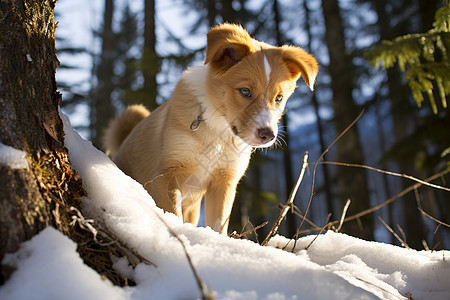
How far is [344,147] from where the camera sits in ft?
25.8

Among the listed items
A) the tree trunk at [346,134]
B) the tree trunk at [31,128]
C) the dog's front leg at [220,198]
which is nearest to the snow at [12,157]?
the tree trunk at [31,128]

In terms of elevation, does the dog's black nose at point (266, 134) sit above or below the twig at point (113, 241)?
above

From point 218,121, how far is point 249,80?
45cm

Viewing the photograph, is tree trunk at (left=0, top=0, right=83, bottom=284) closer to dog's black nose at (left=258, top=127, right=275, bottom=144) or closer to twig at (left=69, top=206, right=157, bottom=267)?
twig at (left=69, top=206, right=157, bottom=267)

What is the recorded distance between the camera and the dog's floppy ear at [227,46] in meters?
2.87

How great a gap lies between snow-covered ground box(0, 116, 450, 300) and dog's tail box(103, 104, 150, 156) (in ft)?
8.26

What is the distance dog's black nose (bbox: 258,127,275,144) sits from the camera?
9.11 ft

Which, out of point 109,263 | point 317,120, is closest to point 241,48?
point 109,263

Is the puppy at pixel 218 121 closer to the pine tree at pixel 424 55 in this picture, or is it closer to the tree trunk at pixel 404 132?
the pine tree at pixel 424 55

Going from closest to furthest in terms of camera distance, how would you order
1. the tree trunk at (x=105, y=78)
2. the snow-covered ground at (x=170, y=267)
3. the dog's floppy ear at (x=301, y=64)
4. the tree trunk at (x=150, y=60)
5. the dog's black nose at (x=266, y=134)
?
the snow-covered ground at (x=170, y=267) < the dog's black nose at (x=266, y=134) < the dog's floppy ear at (x=301, y=64) < the tree trunk at (x=150, y=60) < the tree trunk at (x=105, y=78)

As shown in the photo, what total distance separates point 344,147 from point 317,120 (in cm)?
896

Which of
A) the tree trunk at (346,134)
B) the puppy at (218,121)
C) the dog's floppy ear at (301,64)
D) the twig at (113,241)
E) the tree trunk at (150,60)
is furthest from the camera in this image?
A: the tree trunk at (346,134)

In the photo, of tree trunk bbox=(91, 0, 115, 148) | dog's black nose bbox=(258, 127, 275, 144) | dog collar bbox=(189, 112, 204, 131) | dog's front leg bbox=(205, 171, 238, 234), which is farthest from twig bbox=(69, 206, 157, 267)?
tree trunk bbox=(91, 0, 115, 148)

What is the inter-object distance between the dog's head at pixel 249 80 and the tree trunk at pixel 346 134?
15.4 feet
